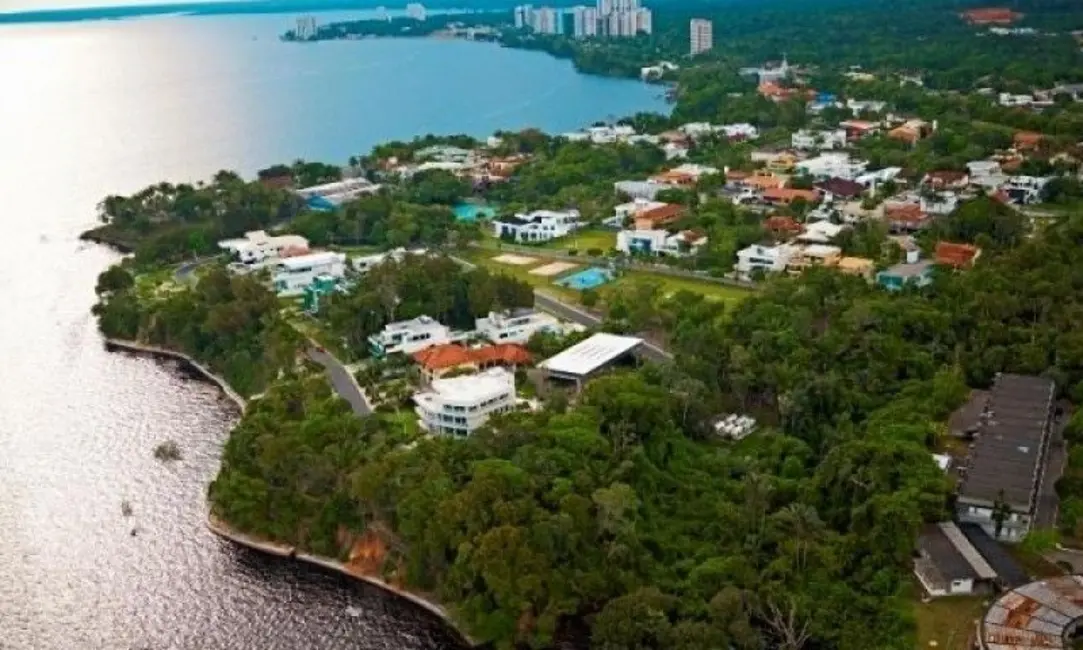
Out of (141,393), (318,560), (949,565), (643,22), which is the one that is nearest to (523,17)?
(643,22)

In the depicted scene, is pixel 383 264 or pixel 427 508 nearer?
pixel 427 508

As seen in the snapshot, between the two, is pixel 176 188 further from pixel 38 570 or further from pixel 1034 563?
pixel 1034 563

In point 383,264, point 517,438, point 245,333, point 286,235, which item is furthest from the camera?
point 286,235

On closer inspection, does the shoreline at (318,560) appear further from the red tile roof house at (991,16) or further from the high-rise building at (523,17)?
the high-rise building at (523,17)

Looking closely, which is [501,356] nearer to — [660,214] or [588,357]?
[588,357]

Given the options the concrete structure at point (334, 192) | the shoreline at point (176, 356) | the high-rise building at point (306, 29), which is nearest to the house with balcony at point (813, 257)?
the shoreline at point (176, 356)

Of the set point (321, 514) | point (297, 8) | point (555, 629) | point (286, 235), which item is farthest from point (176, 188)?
point (297, 8)
